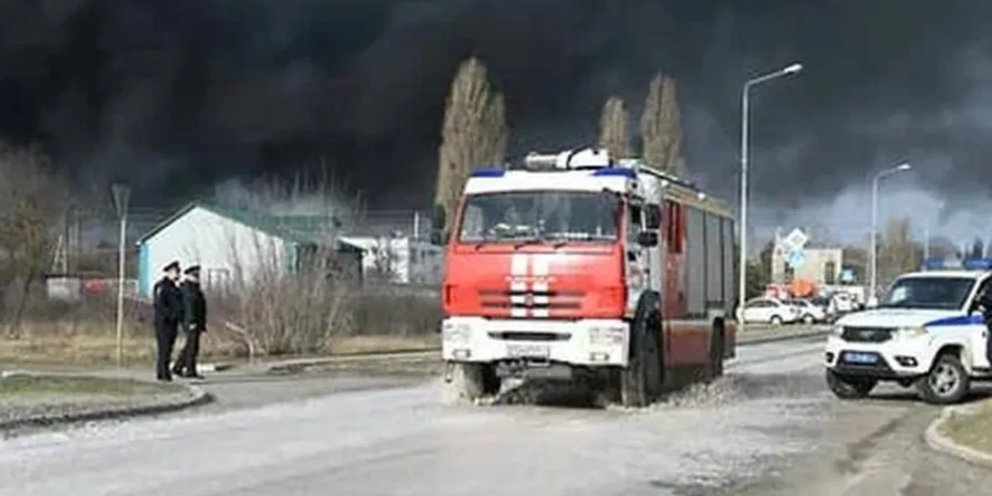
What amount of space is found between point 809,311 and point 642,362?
6963 centimetres

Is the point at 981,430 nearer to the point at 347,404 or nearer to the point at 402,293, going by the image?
the point at 347,404

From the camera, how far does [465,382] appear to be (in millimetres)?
22734

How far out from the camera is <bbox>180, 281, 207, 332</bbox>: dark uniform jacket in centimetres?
2702

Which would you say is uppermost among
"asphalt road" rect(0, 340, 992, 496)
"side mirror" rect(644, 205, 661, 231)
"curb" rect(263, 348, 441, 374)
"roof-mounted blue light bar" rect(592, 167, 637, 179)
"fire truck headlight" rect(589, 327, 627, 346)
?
"roof-mounted blue light bar" rect(592, 167, 637, 179)

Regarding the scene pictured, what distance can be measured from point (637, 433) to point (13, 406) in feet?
25.4

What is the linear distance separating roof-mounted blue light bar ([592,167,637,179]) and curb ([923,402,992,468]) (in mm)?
5017

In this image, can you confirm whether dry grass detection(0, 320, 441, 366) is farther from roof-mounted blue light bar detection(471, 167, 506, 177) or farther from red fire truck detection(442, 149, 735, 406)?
red fire truck detection(442, 149, 735, 406)

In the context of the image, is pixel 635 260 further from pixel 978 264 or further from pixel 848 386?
pixel 978 264

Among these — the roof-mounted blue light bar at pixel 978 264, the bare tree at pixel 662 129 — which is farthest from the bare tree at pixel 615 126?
the roof-mounted blue light bar at pixel 978 264

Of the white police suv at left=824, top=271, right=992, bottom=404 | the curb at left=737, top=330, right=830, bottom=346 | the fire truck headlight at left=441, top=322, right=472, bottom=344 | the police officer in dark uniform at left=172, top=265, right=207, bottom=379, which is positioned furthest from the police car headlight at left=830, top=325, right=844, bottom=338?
the curb at left=737, top=330, right=830, bottom=346

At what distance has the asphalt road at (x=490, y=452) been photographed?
13438mm

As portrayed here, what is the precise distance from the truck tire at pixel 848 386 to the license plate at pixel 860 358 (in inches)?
31.0

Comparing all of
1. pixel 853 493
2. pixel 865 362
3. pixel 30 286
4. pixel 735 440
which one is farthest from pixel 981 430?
pixel 30 286

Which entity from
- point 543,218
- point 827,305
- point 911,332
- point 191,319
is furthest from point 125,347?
point 827,305
